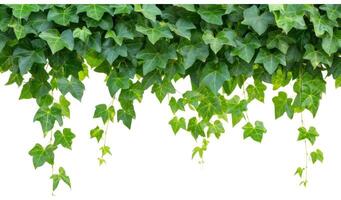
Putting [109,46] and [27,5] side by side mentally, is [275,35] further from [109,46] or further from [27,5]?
[27,5]

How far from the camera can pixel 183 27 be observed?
1687 millimetres

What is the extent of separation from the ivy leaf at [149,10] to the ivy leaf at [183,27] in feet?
0.19

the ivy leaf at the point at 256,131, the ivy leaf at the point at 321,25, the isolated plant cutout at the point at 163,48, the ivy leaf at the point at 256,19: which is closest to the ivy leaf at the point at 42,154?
the isolated plant cutout at the point at 163,48

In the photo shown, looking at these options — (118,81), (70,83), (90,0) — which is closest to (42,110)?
(70,83)

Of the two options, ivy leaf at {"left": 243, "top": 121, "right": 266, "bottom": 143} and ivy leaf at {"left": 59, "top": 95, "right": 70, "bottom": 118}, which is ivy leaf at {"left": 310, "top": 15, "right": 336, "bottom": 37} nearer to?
ivy leaf at {"left": 243, "top": 121, "right": 266, "bottom": 143}

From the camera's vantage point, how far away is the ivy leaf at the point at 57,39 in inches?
63.8

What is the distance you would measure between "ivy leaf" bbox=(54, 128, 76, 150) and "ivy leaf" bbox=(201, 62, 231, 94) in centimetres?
46

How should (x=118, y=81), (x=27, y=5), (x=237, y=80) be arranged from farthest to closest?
(x=237, y=80) → (x=118, y=81) → (x=27, y=5)

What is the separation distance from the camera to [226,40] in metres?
1.68

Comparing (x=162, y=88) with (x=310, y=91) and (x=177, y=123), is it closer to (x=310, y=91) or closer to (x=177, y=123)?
(x=177, y=123)

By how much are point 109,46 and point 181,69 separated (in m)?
0.23

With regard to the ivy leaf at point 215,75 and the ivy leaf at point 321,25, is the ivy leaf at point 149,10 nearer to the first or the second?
the ivy leaf at point 215,75

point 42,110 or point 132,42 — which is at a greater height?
point 132,42

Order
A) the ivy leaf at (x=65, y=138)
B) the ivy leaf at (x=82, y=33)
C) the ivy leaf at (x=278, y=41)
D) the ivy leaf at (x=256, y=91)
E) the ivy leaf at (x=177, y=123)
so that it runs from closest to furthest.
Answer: the ivy leaf at (x=82, y=33)
the ivy leaf at (x=278, y=41)
the ivy leaf at (x=65, y=138)
the ivy leaf at (x=256, y=91)
the ivy leaf at (x=177, y=123)
